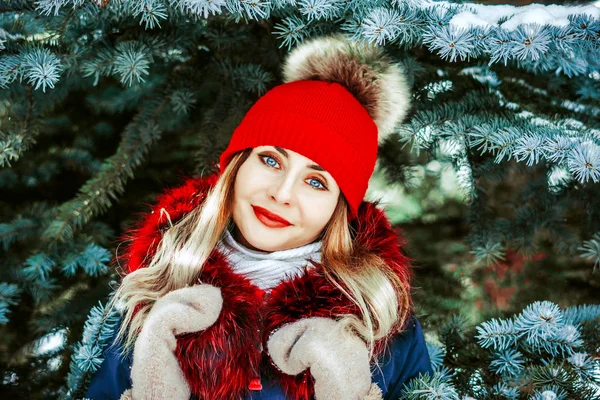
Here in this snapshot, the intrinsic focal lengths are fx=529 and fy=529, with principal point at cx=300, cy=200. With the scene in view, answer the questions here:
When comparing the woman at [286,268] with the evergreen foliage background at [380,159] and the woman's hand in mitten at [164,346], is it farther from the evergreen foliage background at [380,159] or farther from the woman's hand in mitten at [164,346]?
the evergreen foliage background at [380,159]

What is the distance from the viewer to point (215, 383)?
1.27m

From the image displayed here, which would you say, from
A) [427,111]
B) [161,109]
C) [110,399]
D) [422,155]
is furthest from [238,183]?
[422,155]

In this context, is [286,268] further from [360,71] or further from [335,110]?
[360,71]

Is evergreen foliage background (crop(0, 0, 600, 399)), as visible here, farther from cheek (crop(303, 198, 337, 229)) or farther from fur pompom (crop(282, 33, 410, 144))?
cheek (crop(303, 198, 337, 229))

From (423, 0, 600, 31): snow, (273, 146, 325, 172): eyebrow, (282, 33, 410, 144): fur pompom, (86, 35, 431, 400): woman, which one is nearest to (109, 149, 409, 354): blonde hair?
(86, 35, 431, 400): woman

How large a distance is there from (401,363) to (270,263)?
18.1 inches

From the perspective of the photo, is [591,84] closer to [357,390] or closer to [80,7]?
[357,390]

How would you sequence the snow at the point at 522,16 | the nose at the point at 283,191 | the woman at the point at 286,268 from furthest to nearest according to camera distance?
1. the nose at the point at 283,191
2. the woman at the point at 286,268
3. the snow at the point at 522,16

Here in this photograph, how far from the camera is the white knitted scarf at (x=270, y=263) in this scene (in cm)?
145

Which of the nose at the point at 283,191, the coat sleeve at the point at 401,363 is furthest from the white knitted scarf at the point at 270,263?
the coat sleeve at the point at 401,363

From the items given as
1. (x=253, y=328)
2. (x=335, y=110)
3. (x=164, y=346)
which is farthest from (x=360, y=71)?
(x=164, y=346)

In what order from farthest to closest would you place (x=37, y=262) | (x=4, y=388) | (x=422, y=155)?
1. (x=422, y=155)
2. (x=4, y=388)
3. (x=37, y=262)

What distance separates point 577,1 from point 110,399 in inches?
66.3

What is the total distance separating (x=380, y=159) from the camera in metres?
2.04
